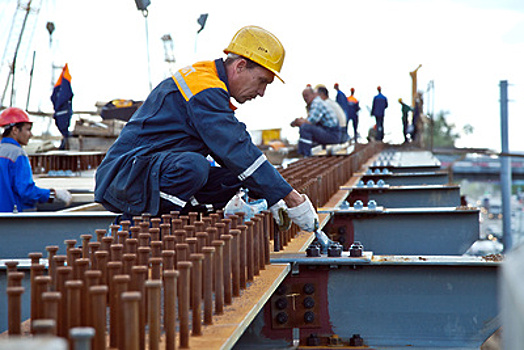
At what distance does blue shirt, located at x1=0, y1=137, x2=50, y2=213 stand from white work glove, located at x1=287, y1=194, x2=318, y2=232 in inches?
174

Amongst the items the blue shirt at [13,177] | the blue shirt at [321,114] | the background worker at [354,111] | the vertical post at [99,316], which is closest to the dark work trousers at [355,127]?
the background worker at [354,111]

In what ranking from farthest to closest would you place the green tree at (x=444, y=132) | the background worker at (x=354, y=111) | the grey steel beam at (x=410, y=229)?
the green tree at (x=444, y=132) → the background worker at (x=354, y=111) → the grey steel beam at (x=410, y=229)

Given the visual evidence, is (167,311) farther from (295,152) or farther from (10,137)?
(295,152)

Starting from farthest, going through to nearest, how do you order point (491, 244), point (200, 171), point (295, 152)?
point (491, 244), point (295, 152), point (200, 171)

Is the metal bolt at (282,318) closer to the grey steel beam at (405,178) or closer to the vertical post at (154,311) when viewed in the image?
the vertical post at (154,311)

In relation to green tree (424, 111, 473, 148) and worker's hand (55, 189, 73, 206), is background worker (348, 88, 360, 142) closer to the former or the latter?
worker's hand (55, 189, 73, 206)

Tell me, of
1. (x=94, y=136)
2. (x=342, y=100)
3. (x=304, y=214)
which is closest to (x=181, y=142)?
(x=304, y=214)

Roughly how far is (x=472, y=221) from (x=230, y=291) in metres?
3.99

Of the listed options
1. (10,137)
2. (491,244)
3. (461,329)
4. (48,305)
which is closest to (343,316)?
(461,329)

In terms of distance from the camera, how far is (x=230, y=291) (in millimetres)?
3414

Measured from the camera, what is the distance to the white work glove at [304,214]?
187 inches

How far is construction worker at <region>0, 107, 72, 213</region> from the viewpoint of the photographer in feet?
26.9

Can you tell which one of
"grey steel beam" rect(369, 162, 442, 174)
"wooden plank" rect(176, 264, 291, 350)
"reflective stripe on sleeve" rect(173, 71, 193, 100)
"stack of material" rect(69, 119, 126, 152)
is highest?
"stack of material" rect(69, 119, 126, 152)

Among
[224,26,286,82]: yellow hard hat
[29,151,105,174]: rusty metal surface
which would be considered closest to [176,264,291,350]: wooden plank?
[224,26,286,82]: yellow hard hat
